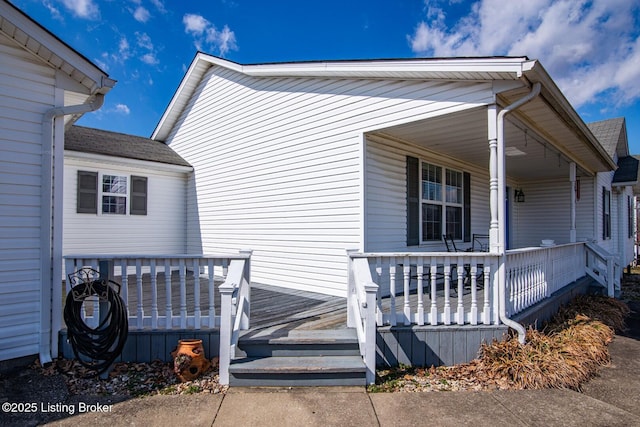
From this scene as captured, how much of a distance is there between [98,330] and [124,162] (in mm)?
5260

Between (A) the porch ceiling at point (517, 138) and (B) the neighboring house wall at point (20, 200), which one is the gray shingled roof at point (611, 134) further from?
(B) the neighboring house wall at point (20, 200)

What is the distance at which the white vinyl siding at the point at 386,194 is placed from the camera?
5.58 m

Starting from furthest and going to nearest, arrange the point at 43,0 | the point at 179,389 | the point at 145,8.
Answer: the point at 145,8 < the point at 43,0 < the point at 179,389

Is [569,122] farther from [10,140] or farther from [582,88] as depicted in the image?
[582,88]

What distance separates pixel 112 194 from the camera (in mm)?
7734

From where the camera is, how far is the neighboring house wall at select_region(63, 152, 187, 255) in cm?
710

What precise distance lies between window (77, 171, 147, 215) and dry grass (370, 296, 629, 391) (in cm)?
697

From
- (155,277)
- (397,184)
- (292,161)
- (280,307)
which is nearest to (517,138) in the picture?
(397,184)

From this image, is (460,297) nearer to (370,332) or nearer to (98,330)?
(370,332)

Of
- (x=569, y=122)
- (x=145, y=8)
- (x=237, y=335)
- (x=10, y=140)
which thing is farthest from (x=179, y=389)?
(x=145, y=8)

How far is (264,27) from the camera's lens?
10.3 m

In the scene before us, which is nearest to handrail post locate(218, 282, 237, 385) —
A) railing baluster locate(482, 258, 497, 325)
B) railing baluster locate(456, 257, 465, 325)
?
railing baluster locate(456, 257, 465, 325)

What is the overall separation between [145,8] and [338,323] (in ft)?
30.3

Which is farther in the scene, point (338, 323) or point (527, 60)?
point (338, 323)
